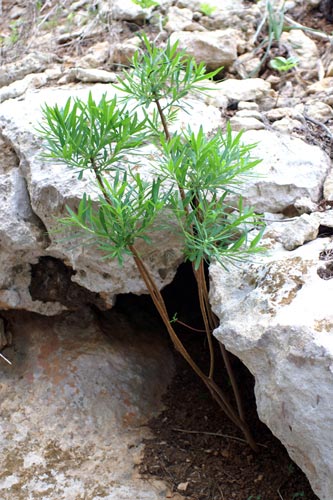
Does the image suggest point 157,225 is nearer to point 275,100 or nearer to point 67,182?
point 67,182

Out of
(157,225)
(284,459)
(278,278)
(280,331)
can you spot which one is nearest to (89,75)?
(157,225)

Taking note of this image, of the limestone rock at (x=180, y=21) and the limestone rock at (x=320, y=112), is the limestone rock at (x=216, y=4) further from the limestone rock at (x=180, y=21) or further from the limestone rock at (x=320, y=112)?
the limestone rock at (x=320, y=112)

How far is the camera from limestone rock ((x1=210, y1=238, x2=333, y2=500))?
1.48m

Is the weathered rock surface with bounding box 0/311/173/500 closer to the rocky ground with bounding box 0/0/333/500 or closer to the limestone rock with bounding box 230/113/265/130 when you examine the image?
the rocky ground with bounding box 0/0/333/500

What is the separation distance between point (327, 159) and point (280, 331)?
856 millimetres

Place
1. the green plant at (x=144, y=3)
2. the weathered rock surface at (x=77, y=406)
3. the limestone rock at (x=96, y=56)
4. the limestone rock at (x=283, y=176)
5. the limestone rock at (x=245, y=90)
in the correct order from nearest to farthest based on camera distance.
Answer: the limestone rock at (x=283, y=176) < the weathered rock surface at (x=77, y=406) < the limestone rock at (x=245, y=90) < the limestone rock at (x=96, y=56) < the green plant at (x=144, y=3)

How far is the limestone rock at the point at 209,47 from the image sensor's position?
2682mm

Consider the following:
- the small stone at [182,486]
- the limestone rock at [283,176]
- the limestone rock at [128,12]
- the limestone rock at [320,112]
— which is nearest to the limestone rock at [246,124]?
the limestone rock at [283,176]

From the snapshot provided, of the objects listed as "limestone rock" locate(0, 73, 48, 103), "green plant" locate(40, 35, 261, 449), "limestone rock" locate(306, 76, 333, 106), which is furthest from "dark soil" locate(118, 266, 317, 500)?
"limestone rock" locate(0, 73, 48, 103)

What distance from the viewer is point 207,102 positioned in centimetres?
243

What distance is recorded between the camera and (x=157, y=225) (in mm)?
1833

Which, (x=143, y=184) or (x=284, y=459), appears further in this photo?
(x=284, y=459)

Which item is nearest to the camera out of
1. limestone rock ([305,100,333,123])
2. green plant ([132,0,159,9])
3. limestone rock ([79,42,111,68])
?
limestone rock ([305,100,333,123])

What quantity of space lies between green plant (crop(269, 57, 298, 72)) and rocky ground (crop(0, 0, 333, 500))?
2 centimetres
